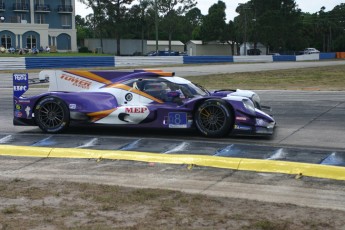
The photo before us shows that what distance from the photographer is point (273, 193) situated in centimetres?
543

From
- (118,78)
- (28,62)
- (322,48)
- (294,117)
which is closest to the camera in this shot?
(118,78)

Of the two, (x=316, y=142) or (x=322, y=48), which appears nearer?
(x=316, y=142)

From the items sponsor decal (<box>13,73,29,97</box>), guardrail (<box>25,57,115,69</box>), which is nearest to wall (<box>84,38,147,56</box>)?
guardrail (<box>25,57,115,69</box>)

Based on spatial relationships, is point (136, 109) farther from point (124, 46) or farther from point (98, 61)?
point (124, 46)

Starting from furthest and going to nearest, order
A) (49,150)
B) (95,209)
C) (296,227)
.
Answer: (49,150)
(95,209)
(296,227)

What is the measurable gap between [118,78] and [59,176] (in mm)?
3484

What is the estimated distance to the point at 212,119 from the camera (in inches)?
341

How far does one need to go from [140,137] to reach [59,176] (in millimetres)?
2818

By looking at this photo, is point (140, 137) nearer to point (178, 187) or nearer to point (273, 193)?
point (178, 187)

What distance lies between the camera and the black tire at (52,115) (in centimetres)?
935

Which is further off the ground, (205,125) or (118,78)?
(118,78)

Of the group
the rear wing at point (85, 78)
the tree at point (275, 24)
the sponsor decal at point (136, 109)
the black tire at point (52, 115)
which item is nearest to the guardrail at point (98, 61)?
the rear wing at point (85, 78)

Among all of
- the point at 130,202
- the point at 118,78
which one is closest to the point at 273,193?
the point at 130,202

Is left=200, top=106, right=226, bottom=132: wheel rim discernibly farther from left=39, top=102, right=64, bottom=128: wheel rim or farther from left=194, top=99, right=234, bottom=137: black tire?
left=39, top=102, right=64, bottom=128: wheel rim
